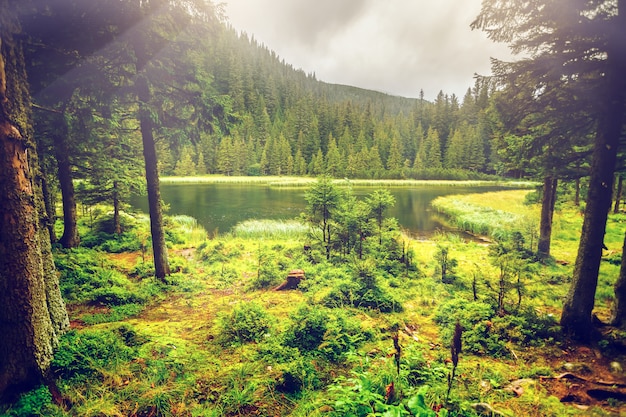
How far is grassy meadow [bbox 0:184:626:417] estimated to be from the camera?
11.9ft

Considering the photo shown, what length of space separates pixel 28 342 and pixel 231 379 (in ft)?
8.55

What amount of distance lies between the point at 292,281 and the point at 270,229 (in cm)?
1050

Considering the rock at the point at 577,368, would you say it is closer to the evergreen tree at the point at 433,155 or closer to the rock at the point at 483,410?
the rock at the point at 483,410

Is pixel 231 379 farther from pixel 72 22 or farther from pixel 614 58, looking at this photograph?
pixel 614 58

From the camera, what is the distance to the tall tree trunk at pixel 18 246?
144 inches

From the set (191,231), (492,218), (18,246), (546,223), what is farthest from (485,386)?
(492,218)

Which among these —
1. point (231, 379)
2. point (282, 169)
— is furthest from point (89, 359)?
point (282, 169)

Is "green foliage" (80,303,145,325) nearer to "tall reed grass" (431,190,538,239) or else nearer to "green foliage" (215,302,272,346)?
"green foliage" (215,302,272,346)

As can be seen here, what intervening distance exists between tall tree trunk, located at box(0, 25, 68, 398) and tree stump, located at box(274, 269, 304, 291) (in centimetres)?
540

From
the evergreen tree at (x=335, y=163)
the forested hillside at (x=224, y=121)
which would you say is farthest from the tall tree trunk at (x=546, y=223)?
the evergreen tree at (x=335, y=163)

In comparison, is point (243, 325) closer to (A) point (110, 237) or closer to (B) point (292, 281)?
(B) point (292, 281)

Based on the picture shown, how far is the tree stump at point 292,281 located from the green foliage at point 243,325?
246 cm

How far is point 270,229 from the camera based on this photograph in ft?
63.1

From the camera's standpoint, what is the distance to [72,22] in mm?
6055
